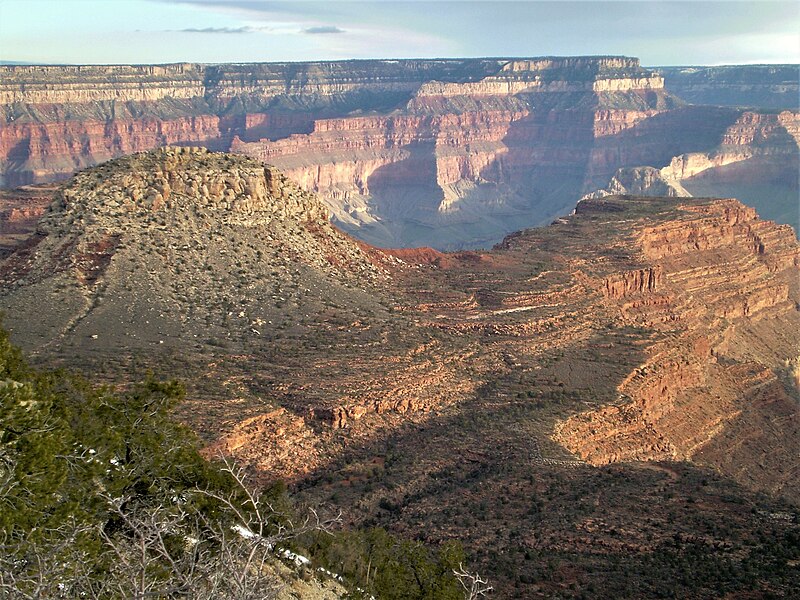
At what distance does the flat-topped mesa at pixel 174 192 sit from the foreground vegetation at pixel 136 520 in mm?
25827

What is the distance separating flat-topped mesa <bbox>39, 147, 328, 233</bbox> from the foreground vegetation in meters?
25.8

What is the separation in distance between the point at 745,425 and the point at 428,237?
440ft

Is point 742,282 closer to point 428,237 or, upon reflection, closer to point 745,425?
point 745,425

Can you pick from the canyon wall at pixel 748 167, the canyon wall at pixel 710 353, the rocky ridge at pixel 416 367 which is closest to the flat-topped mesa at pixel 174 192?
the rocky ridge at pixel 416 367

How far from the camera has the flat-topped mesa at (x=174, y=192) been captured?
50.9 meters

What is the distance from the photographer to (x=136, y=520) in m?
17.9

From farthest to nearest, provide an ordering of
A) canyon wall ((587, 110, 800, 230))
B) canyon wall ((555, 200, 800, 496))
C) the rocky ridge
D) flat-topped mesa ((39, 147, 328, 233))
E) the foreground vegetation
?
canyon wall ((587, 110, 800, 230)) → flat-topped mesa ((39, 147, 328, 233)) → canyon wall ((555, 200, 800, 496)) → the rocky ridge → the foreground vegetation

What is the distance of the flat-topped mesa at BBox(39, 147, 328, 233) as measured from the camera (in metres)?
50.9

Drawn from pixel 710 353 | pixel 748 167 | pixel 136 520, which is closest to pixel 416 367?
pixel 136 520

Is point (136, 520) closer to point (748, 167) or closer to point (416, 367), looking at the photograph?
point (416, 367)

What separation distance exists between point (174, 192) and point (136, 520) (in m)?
37.3

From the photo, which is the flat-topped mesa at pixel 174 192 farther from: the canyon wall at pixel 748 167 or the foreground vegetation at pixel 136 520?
the canyon wall at pixel 748 167

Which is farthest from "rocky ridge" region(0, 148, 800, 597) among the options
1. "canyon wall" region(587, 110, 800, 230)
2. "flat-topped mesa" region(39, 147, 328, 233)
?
"canyon wall" region(587, 110, 800, 230)

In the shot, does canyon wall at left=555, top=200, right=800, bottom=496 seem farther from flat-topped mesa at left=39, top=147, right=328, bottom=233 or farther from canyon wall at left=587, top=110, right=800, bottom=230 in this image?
canyon wall at left=587, top=110, right=800, bottom=230
